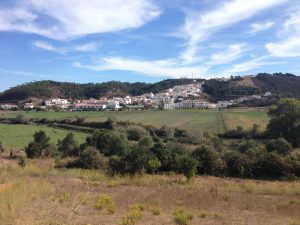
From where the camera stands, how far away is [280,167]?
24.6 metres

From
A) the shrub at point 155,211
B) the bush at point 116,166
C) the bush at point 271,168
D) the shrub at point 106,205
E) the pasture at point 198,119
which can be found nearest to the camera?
the shrub at point 155,211

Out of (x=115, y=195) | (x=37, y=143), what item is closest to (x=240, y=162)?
(x=115, y=195)

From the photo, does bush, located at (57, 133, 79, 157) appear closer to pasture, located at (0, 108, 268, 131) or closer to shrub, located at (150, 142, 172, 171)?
shrub, located at (150, 142, 172, 171)

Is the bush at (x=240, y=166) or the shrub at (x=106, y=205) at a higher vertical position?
the shrub at (x=106, y=205)

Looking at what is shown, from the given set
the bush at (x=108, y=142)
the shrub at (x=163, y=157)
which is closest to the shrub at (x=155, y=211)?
the shrub at (x=163, y=157)

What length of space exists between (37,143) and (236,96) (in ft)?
406

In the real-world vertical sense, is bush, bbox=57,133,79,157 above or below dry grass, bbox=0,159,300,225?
below

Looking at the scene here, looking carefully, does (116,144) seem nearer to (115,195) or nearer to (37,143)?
(37,143)

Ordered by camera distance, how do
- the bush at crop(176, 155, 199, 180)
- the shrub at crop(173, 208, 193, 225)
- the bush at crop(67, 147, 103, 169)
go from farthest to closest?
the bush at crop(67, 147, 103, 169) → the bush at crop(176, 155, 199, 180) → the shrub at crop(173, 208, 193, 225)

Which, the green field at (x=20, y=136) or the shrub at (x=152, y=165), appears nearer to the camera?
the shrub at (x=152, y=165)

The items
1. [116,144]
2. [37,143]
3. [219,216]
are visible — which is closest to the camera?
[219,216]

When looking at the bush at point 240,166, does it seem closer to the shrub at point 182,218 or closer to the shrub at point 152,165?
the shrub at point 152,165

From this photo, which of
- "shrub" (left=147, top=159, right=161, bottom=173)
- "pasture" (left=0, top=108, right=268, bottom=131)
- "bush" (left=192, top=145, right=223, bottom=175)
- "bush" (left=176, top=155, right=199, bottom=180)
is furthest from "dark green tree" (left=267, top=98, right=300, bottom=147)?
"bush" (left=176, top=155, right=199, bottom=180)

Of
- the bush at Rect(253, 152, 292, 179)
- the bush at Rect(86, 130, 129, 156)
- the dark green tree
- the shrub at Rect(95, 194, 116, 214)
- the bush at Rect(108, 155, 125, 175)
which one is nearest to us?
the shrub at Rect(95, 194, 116, 214)
